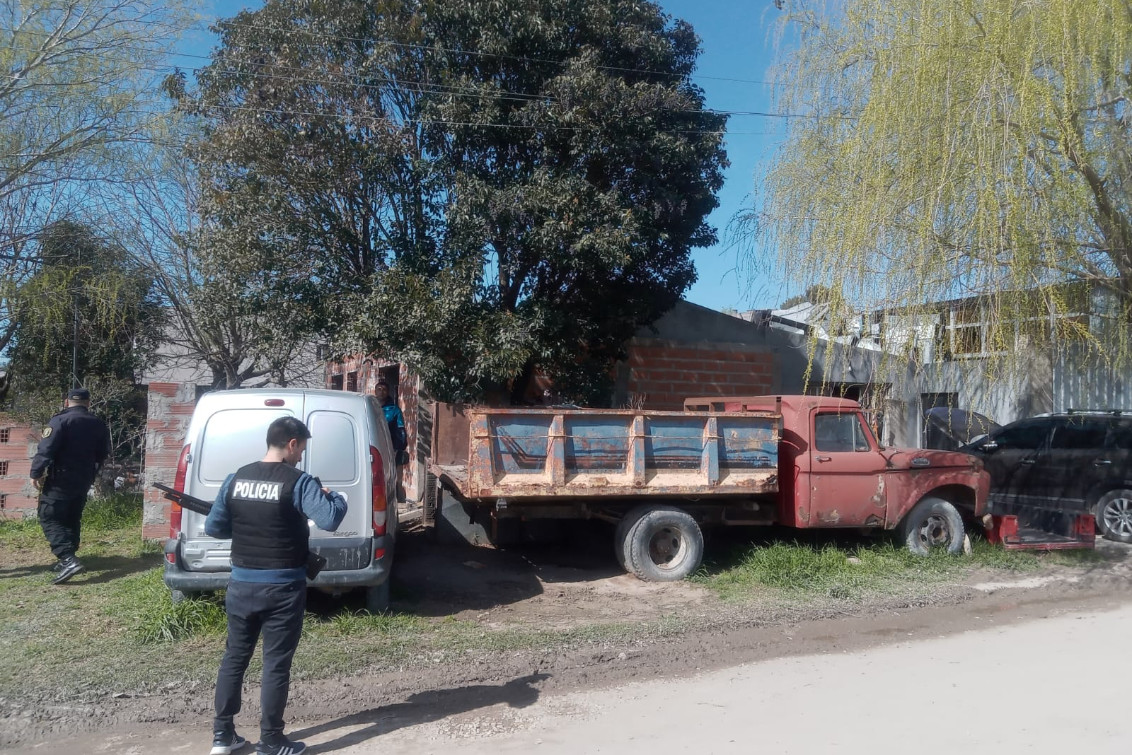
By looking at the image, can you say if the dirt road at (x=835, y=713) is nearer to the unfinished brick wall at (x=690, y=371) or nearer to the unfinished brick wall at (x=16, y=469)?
the unfinished brick wall at (x=690, y=371)

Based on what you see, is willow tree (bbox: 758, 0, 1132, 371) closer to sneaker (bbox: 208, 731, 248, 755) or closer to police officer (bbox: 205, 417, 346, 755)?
police officer (bbox: 205, 417, 346, 755)

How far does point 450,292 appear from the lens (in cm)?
930

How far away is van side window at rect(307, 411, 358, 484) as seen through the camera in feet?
21.2

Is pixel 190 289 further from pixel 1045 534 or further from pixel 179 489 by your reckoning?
pixel 1045 534

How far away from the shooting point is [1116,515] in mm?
10930

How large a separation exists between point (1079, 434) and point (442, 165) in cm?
913

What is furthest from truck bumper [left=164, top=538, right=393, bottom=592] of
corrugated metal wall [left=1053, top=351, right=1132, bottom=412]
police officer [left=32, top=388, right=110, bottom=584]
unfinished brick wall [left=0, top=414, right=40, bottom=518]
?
corrugated metal wall [left=1053, top=351, right=1132, bottom=412]

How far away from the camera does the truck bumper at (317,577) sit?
616cm

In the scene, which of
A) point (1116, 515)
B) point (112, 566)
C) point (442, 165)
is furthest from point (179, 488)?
point (1116, 515)

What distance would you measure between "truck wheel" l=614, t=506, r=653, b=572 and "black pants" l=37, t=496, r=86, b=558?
519 cm

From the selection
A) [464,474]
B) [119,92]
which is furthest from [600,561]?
[119,92]

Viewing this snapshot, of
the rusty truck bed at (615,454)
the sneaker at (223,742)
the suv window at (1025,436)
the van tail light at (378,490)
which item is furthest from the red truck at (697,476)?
the sneaker at (223,742)

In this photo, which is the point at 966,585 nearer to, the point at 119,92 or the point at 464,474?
the point at 464,474

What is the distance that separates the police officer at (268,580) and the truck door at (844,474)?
5.69 m
